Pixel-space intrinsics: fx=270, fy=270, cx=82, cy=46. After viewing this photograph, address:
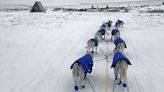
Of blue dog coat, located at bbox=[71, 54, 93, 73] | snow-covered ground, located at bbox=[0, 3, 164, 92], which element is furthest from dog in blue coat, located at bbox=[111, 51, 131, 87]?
blue dog coat, located at bbox=[71, 54, 93, 73]

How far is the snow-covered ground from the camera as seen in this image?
396 inches

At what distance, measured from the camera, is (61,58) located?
13.8 m

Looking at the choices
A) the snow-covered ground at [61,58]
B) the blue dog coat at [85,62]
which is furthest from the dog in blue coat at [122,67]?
the blue dog coat at [85,62]

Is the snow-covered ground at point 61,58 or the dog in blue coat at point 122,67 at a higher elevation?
the dog in blue coat at point 122,67

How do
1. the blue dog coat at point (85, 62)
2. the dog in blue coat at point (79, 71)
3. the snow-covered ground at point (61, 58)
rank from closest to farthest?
the dog in blue coat at point (79, 71) → the blue dog coat at point (85, 62) → the snow-covered ground at point (61, 58)

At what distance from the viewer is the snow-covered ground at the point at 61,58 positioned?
33.0 feet

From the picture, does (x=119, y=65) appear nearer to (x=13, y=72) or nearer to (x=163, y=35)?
(x=13, y=72)

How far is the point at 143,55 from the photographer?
1421 cm

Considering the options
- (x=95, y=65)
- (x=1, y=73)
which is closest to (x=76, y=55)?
(x=95, y=65)

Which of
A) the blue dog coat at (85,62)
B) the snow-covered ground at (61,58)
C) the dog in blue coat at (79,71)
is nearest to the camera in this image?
the dog in blue coat at (79,71)

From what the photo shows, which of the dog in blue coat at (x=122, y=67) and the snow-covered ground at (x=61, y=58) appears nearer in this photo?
the dog in blue coat at (x=122, y=67)

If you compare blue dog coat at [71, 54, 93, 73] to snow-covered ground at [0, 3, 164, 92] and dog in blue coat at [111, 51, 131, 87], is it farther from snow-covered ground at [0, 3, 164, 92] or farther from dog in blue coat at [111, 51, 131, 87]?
dog in blue coat at [111, 51, 131, 87]

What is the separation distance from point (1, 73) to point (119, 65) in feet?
17.0

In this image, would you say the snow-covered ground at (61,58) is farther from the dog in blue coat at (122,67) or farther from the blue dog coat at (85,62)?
the blue dog coat at (85,62)
